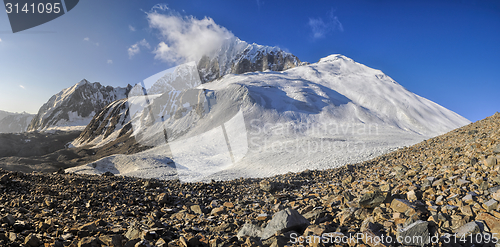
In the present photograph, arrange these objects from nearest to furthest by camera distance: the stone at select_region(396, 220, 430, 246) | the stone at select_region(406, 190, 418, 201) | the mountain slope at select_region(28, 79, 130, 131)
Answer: the stone at select_region(396, 220, 430, 246) → the stone at select_region(406, 190, 418, 201) → the mountain slope at select_region(28, 79, 130, 131)

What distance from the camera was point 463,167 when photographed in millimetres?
6293

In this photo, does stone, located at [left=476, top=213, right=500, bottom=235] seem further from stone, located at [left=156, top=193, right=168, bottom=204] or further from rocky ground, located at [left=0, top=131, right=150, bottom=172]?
rocky ground, located at [left=0, top=131, right=150, bottom=172]

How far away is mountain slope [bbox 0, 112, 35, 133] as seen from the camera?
149 metres

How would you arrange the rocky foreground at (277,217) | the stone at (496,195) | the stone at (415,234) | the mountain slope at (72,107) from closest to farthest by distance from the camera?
the stone at (415,234), the rocky foreground at (277,217), the stone at (496,195), the mountain slope at (72,107)

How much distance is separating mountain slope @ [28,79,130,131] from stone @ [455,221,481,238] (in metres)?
151

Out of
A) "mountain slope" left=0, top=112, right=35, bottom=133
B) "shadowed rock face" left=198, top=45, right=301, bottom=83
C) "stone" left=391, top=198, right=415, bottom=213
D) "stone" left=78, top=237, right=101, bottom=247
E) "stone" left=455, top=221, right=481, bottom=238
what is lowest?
"stone" left=455, top=221, right=481, bottom=238

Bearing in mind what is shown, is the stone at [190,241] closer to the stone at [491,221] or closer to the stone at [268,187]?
the stone at [491,221]

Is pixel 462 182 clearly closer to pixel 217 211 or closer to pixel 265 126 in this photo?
pixel 217 211

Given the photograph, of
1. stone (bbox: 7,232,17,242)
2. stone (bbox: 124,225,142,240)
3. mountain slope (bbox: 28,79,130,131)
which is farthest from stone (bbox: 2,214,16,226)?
mountain slope (bbox: 28,79,130,131)

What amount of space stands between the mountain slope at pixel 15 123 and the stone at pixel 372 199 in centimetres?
20828

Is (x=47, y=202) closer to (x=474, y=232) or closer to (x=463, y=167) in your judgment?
(x=474, y=232)

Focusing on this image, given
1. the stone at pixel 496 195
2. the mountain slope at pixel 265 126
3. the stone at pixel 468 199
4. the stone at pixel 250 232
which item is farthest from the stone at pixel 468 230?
the mountain slope at pixel 265 126

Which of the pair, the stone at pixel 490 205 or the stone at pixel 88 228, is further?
the stone at pixel 88 228

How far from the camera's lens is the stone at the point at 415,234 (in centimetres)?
370
